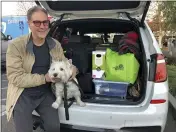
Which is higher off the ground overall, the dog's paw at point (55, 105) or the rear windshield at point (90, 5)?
the rear windshield at point (90, 5)

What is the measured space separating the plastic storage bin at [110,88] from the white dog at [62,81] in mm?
335

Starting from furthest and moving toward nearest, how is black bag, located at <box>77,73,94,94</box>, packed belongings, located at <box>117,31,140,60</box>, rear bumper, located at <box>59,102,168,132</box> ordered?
black bag, located at <box>77,73,94,94</box> → packed belongings, located at <box>117,31,140,60</box> → rear bumper, located at <box>59,102,168,132</box>

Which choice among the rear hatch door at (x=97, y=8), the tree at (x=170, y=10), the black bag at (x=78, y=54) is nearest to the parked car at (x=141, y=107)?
the rear hatch door at (x=97, y=8)

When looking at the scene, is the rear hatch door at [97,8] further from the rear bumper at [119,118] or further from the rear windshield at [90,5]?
the rear bumper at [119,118]

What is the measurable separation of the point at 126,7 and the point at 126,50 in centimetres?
63

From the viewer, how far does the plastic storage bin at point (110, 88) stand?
3.74m

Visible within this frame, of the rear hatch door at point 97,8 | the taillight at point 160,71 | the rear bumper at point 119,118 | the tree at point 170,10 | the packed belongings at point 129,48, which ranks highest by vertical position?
the tree at point 170,10

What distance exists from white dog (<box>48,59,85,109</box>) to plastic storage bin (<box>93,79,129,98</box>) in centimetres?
33

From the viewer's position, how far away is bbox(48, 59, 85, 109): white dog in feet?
11.1

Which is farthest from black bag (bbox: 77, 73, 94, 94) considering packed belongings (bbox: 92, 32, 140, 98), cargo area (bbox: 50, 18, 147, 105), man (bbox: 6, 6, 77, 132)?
man (bbox: 6, 6, 77, 132)

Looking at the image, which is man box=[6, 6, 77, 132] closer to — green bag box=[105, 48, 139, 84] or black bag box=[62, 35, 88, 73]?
green bag box=[105, 48, 139, 84]

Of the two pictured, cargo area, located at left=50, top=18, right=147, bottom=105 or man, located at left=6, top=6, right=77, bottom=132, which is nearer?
man, located at left=6, top=6, right=77, bottom=132

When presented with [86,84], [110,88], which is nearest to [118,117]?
[110,88]

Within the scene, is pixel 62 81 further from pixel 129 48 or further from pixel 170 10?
pixel 170 10
